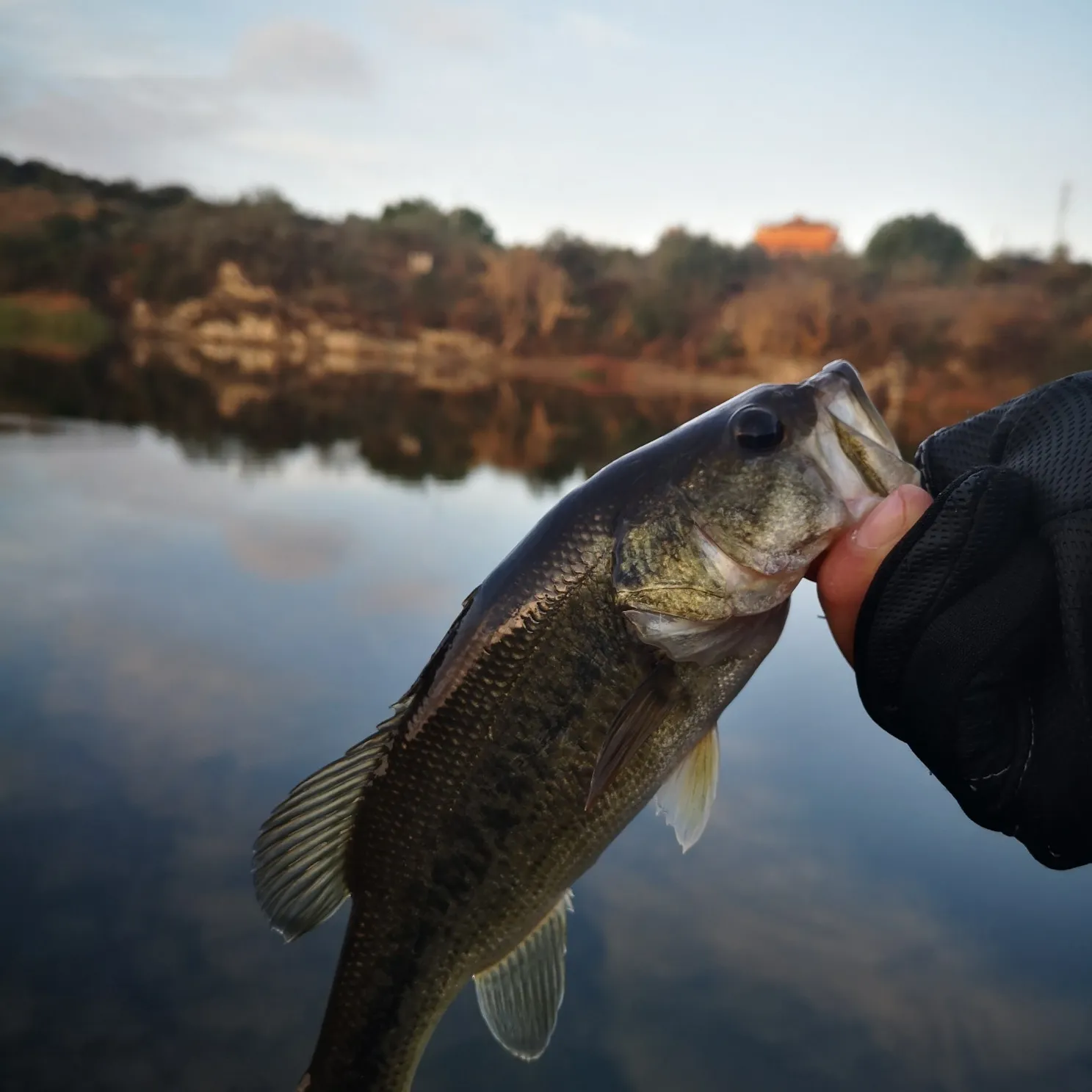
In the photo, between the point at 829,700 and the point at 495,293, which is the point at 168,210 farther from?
the point at 829,700

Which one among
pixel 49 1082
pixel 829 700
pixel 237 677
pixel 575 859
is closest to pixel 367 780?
pixel 575 859

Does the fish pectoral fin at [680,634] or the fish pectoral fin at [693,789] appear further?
the fish pectoral fin at [693,789]

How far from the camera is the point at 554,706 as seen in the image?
2340 mm

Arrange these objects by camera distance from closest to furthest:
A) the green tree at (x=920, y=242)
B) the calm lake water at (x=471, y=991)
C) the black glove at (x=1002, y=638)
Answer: the black glove at (x=1002, y=638) → the calm lake water at (x=471, y=991) → the green tree at (x=920, y=242)

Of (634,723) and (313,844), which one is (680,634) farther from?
(313,844)

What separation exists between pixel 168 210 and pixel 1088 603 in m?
78.6

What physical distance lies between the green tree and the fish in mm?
65281

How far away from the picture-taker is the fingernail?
85.9 inches

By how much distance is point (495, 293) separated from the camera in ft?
180

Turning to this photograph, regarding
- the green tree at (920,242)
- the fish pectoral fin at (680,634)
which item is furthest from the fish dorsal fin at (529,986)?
the green tree at (920,242)

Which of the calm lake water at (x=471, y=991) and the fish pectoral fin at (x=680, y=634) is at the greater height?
the fish pectoral fin at (x=680, y=634)

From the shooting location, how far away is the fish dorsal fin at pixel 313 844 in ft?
7.96

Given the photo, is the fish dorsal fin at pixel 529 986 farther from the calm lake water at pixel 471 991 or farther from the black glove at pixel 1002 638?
the calm lake water at pixel 471 991

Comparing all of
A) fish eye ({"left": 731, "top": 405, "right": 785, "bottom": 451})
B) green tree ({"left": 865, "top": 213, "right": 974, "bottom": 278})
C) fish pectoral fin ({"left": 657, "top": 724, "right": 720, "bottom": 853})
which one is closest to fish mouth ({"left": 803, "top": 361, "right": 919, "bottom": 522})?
fish eye ({"left": 731, "top": 405, "right": 785, "bottom": 451})
